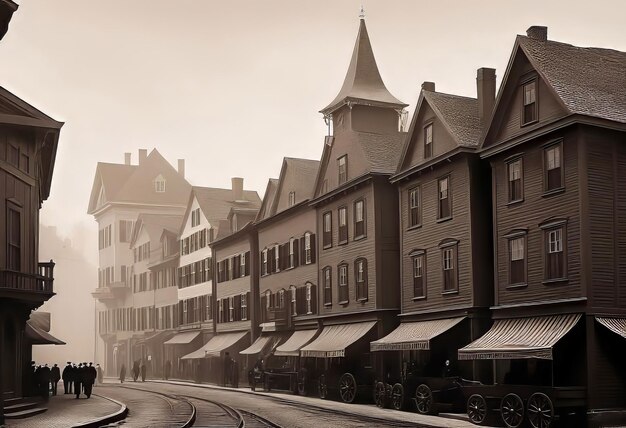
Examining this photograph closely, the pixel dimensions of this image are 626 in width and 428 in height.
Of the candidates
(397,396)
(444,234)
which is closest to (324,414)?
(397,396)

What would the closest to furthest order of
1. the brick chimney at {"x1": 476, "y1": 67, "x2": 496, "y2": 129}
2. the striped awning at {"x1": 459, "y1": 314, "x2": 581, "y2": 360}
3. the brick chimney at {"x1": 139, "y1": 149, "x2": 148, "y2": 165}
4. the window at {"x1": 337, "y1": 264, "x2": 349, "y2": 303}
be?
the striped awning at {"x1": 459, "y1": 314, "x2": 581, "y2": 360}
the brick chimney at {"x1": 476, "y1": 67, "x2": 496, "y2": 129}
the window at {"x1": 337, "y1": 264, "x2": 349, "y2": 303}
the brick chimney at {"x1": 139, "y1": 149, "x2": 148, "y2": 165}

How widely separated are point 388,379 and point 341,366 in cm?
780

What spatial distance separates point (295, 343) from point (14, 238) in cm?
1978

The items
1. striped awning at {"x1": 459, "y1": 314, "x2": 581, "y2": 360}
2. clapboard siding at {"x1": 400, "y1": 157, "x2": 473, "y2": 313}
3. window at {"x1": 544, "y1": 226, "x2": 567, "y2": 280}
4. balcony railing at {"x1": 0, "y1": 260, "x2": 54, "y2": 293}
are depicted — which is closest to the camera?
striped awning at {"x1": 459, "y1": 314, "x2": 581, "y2": 360}

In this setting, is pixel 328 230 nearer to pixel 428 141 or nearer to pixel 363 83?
pixel 363 83

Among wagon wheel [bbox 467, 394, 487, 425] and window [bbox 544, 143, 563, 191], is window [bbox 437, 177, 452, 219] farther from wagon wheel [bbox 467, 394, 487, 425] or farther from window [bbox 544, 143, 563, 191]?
wagon wheel [bbox 467, 394, 487, 425]

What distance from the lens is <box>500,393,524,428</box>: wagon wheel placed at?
27.2 m

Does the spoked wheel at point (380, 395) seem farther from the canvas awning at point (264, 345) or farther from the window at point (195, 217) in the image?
the window at point (195, 217)

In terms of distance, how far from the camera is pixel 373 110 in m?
47.9

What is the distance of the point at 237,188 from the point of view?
3014 inches

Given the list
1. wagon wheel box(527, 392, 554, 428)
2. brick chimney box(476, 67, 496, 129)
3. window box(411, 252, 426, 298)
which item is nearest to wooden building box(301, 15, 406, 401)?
window box(411, 252, 426, 298)

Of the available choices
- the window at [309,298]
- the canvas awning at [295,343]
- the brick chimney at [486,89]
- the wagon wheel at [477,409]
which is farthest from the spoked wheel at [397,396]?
the window at [309,298]

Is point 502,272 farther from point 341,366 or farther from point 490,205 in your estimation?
point 341,366

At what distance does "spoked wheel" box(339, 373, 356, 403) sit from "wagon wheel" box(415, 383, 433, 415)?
6385 mm
